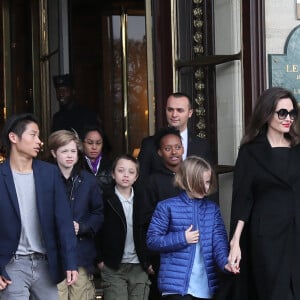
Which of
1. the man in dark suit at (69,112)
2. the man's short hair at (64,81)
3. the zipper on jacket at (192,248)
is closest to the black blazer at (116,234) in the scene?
the zipper on jacket at (192,248)

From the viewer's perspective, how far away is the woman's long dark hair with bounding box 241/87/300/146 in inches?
227

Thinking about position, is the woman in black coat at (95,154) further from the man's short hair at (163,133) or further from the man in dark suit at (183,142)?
the man's short hair at (163,133)

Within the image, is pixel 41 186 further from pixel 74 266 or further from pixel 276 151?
pixel 276 151

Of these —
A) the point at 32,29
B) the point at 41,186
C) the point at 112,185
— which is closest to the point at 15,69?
the point at 32,29

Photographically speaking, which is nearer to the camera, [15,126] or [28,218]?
[28,218]

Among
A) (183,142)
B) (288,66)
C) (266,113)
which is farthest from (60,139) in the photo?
(288,66)

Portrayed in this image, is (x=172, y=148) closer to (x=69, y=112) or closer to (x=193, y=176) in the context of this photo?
(x=193, y=176)

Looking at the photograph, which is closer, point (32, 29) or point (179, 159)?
point (179, 159)

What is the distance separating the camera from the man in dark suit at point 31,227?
546cm

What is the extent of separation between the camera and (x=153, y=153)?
7.05m

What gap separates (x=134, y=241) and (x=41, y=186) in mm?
1261

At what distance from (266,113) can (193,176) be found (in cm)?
63

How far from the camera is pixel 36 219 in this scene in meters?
5.56

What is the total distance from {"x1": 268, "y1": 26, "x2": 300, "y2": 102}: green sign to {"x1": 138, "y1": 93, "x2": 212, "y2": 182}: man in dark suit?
723 millimetres
